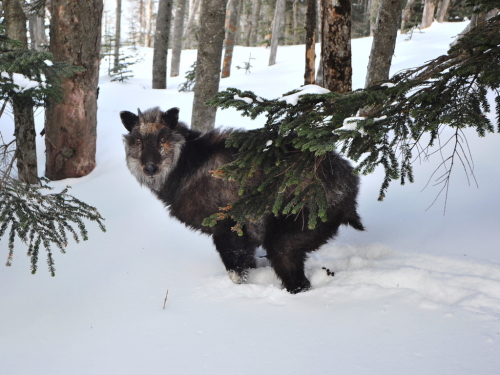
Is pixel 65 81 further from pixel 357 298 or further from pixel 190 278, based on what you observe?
pixel 357 298

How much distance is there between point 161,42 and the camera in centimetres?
1435

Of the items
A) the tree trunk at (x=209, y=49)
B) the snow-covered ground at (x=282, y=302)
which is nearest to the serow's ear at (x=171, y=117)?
the snow-covered ground at (x=282, y=302)

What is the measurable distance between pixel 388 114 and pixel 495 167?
3.39m

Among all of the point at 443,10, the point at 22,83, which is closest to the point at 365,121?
the point at 22,83

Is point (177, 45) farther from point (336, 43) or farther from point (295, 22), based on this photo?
point (336, 43)

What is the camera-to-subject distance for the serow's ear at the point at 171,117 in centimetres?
424

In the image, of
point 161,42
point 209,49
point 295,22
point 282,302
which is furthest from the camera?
point 295,22

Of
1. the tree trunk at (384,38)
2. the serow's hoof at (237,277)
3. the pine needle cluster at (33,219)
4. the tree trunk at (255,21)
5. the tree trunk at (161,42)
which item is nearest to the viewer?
the pine needle cluster at (33,219)

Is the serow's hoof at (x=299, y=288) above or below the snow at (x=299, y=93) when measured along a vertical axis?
below

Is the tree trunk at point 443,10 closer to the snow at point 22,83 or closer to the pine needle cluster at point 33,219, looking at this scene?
the snow at point 22,83

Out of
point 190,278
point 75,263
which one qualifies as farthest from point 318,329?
point 75,263

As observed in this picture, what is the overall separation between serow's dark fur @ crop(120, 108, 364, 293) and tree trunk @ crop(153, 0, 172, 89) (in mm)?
10969

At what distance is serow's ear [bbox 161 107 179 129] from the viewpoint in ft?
13.9

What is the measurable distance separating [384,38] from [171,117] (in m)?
4.52
